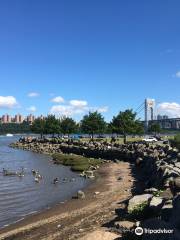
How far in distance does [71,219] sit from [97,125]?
85.9 metres

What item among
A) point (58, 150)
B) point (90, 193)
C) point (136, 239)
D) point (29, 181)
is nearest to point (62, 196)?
point (90, 193)

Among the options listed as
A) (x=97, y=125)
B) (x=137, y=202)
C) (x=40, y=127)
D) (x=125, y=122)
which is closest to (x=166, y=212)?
(x=137, y=202)

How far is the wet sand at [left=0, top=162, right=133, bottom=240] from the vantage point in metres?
17.5

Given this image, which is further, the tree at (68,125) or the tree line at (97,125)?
the tree at (68,125)

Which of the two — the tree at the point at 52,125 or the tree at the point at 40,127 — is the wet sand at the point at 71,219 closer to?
the tree at the point at 52,125

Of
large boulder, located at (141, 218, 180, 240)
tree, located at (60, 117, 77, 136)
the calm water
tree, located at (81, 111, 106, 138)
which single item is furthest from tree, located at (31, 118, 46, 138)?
large boulder, located at (141, 218, 180, 240)

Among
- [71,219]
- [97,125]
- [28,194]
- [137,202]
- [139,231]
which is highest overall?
[97,125]

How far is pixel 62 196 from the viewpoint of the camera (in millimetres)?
30297

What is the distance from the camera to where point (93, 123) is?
10619cm

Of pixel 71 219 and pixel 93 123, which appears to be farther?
pixel 93 123

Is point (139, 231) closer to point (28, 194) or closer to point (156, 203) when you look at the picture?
point (156, 203)

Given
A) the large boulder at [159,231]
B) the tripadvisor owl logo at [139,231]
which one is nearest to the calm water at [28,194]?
the tripadvisor owl logo at [139,231]

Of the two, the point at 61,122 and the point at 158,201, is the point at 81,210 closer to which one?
the point at 158,201

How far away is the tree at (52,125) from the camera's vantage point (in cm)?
14112
